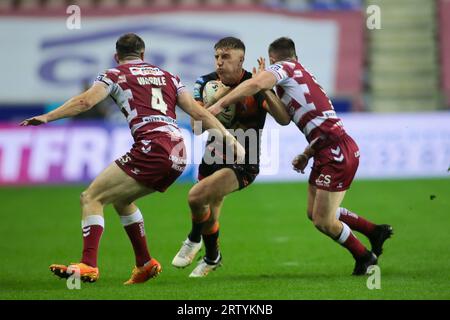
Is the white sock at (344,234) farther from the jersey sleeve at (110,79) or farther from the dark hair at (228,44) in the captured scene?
the jersey sleeve at (110,79)

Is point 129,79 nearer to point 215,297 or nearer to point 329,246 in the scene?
point 215,297

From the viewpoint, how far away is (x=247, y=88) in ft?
29.2

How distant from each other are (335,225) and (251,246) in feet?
10.3

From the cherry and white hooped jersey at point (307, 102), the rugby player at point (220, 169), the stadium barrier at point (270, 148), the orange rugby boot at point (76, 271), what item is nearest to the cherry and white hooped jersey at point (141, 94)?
the rugby player at point (220, 169)

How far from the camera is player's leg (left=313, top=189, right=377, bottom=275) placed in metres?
9.28

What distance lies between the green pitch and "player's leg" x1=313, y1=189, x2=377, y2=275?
0.80ft

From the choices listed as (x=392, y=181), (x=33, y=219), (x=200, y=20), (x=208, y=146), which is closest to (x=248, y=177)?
(x=208, y=146)

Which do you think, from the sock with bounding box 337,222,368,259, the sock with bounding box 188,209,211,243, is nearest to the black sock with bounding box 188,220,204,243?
the sock with bounding box 188,209,211,243

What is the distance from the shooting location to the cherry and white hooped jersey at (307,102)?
9312 millimetres

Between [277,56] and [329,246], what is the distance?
3.68 meters

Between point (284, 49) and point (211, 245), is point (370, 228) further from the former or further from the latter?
point (284, 49)

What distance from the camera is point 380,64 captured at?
27.3m

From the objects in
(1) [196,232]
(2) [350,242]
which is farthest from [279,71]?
(1) [196,232]
